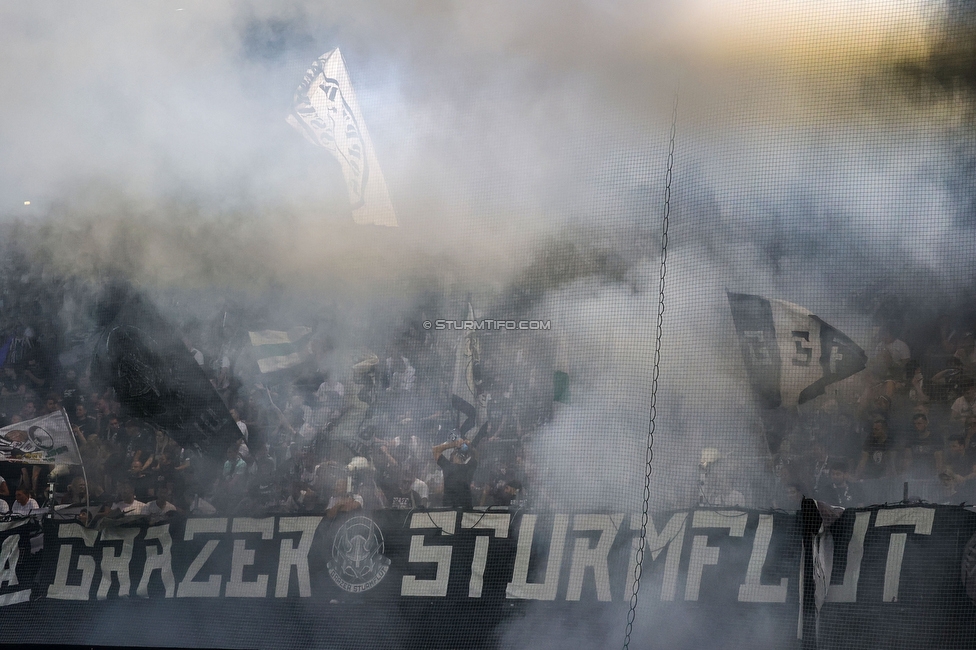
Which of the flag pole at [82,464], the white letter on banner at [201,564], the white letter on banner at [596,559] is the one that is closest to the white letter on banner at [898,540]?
the white letter on banner at [596,559]

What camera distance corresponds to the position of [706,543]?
438 cm

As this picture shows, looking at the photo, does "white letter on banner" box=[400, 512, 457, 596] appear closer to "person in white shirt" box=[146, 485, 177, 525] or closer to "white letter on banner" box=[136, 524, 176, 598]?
"white letter on banner" box=[136, 524, 176, 598]

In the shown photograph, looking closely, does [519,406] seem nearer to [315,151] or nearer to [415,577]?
[415,577]

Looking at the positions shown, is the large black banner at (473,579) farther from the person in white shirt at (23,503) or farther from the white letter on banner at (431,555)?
the person in white shirt at (23,503)

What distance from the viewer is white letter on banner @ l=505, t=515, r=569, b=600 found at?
4488 millimetres

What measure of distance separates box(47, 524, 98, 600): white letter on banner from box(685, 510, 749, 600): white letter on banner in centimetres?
323

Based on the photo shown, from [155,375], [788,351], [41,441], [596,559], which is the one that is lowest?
[596,559]

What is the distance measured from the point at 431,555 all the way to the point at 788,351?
2.14 m

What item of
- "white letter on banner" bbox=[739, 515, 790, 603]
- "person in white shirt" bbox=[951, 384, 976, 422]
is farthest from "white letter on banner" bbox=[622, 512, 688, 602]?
"person in white shirt" bbox=[951, 384, 976, 422]

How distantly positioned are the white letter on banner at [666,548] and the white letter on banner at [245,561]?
1.94 m

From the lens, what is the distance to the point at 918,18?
459cm

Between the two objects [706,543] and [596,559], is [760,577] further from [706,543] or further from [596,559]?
[596,559]

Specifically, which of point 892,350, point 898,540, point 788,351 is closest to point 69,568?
point 788,351

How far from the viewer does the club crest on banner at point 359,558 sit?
468cm
